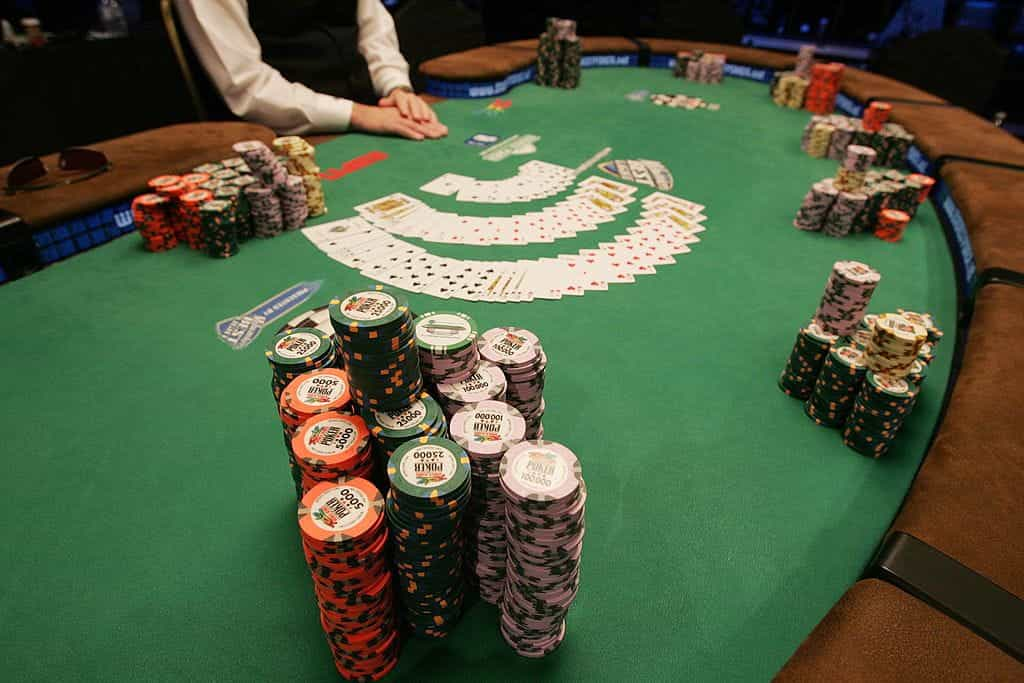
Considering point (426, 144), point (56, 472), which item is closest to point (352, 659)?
point (56, 472)

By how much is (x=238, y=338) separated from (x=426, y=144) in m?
2.32

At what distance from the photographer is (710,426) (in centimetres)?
190

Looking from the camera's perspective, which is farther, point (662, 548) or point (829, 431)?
point (829, 431)

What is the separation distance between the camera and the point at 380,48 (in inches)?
185

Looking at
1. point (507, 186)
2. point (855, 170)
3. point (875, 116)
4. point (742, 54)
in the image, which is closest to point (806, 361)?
point (855, 170)

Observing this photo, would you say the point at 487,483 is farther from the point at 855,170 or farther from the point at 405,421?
the point at 855,170

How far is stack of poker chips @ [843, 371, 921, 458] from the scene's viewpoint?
170 centimetres

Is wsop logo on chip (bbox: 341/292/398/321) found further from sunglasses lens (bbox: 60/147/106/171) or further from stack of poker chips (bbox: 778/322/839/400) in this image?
sunglasses lens (bbox: 60/147/106/171)

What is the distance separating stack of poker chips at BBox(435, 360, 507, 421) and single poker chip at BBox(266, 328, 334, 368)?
34 centimetres

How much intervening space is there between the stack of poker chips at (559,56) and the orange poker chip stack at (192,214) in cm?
378

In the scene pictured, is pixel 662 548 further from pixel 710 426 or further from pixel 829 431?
pixel 829 431

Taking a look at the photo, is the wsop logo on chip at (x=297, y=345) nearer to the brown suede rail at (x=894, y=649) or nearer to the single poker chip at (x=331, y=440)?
the single poker chip at (x=331, y=440)

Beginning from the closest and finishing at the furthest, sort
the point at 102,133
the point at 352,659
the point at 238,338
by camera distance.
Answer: the point at 352,659 < the point at 238,338 < the point at 102,133

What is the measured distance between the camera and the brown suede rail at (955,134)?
11.8ft
